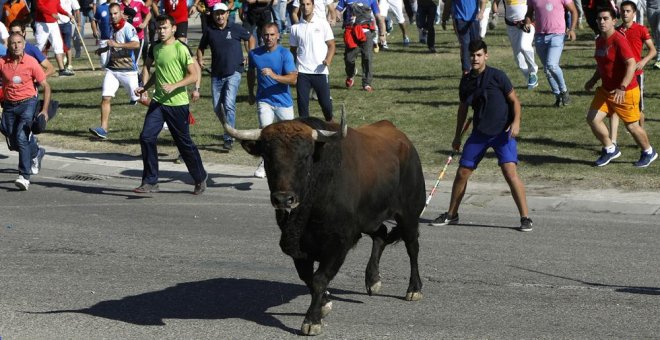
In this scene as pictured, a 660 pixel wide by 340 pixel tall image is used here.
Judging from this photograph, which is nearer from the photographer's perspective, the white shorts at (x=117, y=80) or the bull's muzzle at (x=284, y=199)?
the bull's muzzle at (x=284, y=199)

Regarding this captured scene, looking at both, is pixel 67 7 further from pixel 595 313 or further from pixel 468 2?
pixel 595 313

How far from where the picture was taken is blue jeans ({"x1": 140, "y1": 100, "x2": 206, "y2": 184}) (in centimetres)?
1504

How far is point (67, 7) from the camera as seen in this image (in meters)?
27.2

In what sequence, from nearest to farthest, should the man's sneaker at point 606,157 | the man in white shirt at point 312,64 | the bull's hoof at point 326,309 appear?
the bull's hoof at point 326,309
the man's sneaker at point 606,157
the man in white shirt at point 312,64

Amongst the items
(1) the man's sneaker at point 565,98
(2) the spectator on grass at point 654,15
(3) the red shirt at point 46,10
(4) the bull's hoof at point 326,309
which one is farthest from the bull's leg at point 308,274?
(3) the red shirt at point 46,10

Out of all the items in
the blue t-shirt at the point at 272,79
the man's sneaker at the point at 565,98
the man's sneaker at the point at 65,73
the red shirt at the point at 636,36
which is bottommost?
the man's sneaker at the point at 65,73

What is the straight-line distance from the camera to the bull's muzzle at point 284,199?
7984 millimetres

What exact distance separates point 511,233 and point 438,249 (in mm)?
1150

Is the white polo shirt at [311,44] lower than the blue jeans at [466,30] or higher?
higher

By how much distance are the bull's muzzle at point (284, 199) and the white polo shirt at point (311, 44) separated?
9173 mm

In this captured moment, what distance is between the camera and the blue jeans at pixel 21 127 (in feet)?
51.4

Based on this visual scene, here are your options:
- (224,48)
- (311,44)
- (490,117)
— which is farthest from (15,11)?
(490,117)

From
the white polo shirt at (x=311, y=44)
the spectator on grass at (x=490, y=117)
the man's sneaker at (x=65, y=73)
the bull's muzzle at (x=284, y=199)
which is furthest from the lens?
the man's sneaker at (x=65, y=73)

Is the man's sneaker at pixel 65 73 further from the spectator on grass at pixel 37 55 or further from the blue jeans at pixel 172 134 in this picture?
the blue jeans at pixel 172 134
